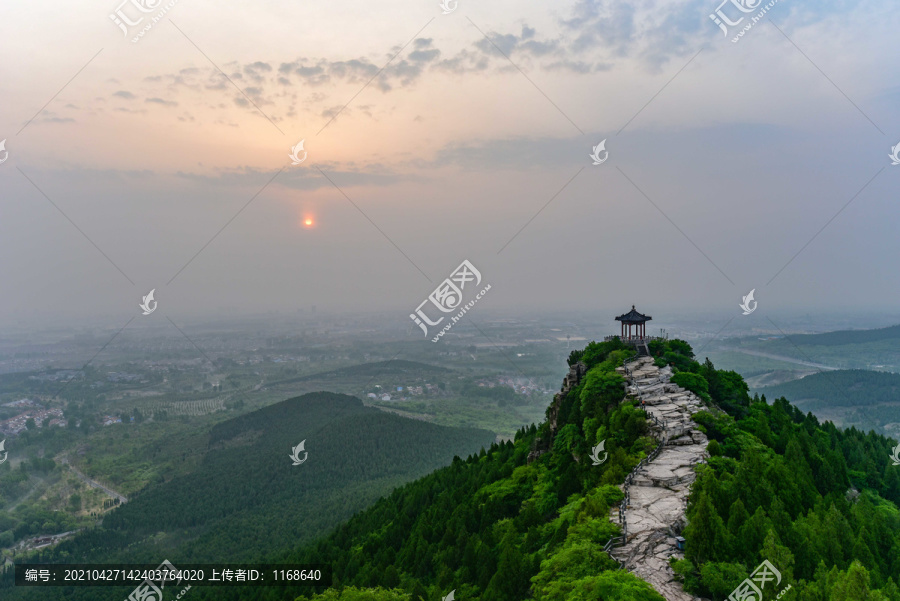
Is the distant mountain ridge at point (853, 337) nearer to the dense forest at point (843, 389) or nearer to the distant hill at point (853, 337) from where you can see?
the distant hill at point (853, 337)

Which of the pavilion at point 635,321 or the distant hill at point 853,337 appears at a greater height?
the distant hill at point 853,337

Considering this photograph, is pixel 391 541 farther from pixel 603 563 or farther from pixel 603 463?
pixel 603 563

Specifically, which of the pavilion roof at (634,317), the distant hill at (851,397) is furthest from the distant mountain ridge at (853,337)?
the pavilion roof at (634,317)

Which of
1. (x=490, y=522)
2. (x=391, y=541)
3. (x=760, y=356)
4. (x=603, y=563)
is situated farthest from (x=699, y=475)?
(x=760, y=356)

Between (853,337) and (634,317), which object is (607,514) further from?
(853,337)
